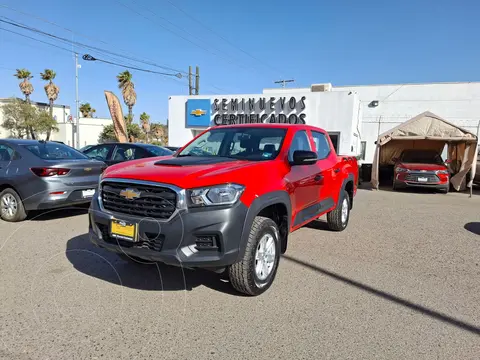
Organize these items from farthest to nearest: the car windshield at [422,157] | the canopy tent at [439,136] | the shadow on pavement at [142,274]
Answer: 1. the car windshield at [422,157]
2. the canopy tent at [439,136]
3. the shadow on pavement at [142,274]

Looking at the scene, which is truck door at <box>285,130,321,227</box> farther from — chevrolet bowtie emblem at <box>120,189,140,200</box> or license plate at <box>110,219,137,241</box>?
license plate at <box>110,219,137,241</box>

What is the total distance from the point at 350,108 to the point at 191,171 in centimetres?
1755

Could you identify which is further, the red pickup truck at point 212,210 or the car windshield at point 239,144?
the car windshield at point 239,144

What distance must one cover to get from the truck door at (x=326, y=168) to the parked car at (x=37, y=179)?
4286 mm

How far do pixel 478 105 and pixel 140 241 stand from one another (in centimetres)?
2799

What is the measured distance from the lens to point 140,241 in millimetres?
3219

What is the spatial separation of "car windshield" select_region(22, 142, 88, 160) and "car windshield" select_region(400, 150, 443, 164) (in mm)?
11724

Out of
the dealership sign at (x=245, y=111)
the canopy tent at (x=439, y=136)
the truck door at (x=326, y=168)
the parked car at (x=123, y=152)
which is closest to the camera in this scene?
the truck door at (x=326, y=168)

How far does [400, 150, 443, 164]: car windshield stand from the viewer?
1318 cm

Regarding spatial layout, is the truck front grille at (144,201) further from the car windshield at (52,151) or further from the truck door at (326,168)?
the car windshield at (52,151)

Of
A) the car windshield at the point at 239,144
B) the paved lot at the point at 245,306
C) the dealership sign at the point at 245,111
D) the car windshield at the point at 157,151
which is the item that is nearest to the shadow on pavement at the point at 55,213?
the paved lot at the point at 245,306

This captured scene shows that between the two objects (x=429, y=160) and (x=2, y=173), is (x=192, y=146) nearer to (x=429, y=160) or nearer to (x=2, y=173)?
(x=2, y=173)

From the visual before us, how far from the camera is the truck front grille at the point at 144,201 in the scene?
10.3ft

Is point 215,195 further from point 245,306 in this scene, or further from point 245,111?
point 245,111
